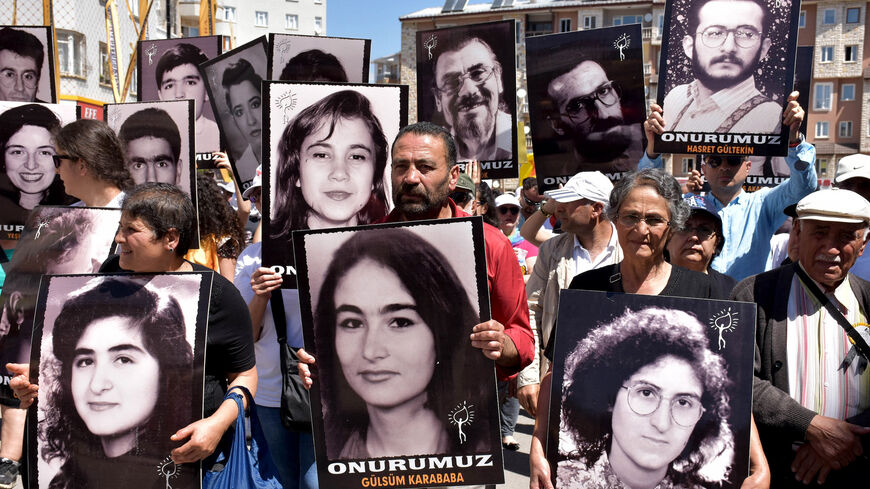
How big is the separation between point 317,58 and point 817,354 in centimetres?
316

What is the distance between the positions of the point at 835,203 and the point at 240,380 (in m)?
2.22

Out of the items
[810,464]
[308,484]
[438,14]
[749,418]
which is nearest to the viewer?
[749,418]

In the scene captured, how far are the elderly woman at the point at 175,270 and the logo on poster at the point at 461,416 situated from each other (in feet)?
2.65

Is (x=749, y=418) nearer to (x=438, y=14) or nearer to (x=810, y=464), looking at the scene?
(x=810, y=464)

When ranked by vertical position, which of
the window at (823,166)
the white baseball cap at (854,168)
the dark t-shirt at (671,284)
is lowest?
the dark t-shirt at (671,284)

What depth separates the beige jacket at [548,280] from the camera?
3.97 meters

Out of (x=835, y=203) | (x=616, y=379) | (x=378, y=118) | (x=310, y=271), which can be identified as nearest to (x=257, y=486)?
(x=310, y=271)

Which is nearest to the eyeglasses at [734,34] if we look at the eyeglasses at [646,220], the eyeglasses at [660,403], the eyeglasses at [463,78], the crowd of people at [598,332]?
the crowd of people at [598,332]

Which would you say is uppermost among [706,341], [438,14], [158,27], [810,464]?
[438,14]

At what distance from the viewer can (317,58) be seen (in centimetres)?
479

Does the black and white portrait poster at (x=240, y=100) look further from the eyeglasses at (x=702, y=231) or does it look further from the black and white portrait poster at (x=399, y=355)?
the eyeglasses at (x=702, y=231)

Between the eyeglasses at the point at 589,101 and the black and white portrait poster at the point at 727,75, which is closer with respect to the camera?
the black and white portrait poster at the point at 727,75

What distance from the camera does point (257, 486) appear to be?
3031mm

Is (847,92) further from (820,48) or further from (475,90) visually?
(475,90)
